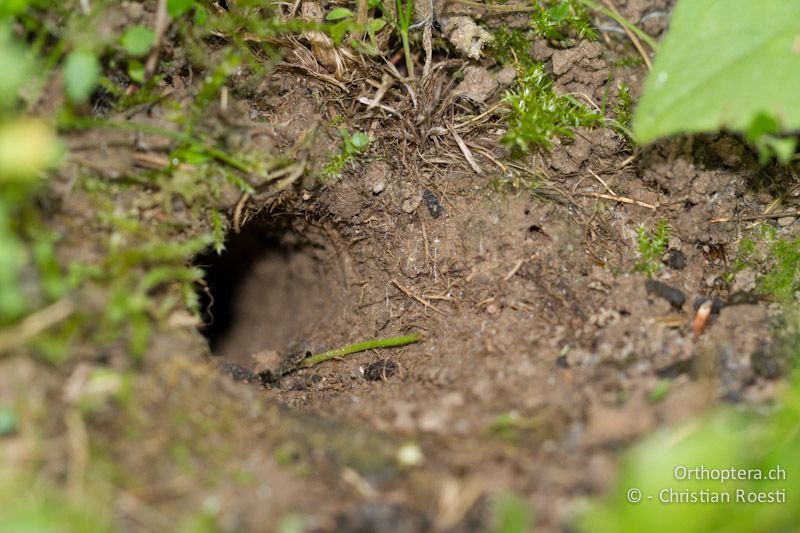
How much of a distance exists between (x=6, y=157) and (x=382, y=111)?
138 cm

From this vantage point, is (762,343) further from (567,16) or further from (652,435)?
(567,16)

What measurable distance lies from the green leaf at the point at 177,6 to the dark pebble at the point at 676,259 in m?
1.84

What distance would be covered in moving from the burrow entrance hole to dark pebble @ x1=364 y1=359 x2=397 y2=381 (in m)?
0.43

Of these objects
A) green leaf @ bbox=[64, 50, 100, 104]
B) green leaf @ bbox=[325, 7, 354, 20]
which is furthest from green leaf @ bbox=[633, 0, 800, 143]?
green leaf @ bbox=[64, 50, 100, 104]

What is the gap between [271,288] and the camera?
3479 mm

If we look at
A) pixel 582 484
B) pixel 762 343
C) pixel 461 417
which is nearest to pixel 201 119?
pixel 461 417

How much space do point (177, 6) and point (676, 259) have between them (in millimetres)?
1887

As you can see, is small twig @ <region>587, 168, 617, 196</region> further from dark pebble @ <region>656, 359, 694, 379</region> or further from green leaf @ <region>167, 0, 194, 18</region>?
green leaf @ <region>167, 0, 194, 18</region>

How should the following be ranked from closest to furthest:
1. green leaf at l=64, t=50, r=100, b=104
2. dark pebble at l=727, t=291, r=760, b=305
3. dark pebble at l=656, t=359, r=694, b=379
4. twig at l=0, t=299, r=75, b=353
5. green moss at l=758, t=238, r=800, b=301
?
twig at l=0, t=299, r=75, b=353, green leaf at l=64, t=50, r=100, b=104, dark pebble at l=656, t=359, r=694, b=379, dark pebble at l=727, t=291, r=760, b=305, green moss at l=758, t=238, r=800, b=301

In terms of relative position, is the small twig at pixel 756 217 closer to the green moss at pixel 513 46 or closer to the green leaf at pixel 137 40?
the green moss at pixel 513 46

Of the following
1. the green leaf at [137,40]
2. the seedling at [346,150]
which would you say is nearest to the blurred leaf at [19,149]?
the green leaf at [137,40]

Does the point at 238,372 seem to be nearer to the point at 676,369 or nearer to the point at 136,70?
the point at 136,70

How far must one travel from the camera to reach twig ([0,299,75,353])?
4.96 feet

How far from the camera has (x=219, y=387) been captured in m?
1.79
